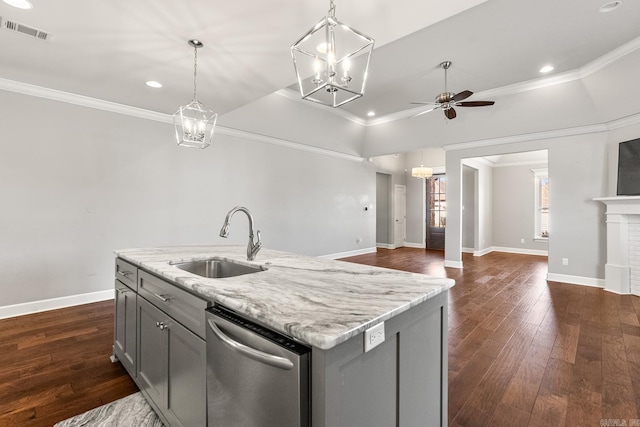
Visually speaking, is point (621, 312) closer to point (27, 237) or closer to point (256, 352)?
point (256, 352)

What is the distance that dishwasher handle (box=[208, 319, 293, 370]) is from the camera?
833 mm

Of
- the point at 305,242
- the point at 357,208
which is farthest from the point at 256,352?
the point at 357,208

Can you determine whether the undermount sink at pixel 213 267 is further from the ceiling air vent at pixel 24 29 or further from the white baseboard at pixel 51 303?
the white baseboard at pixel 51 303

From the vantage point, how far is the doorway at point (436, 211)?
351 inches

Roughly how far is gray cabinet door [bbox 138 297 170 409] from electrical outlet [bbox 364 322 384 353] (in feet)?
3.64

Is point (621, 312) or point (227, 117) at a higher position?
point (227, 117)

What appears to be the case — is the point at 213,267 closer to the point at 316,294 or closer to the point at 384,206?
the point at 316,294

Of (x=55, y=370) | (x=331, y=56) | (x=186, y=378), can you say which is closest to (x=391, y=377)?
(x=186, y=378)

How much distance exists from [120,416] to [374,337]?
5.78ft

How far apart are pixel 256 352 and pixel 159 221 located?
394 centimetres

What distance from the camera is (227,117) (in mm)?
4766

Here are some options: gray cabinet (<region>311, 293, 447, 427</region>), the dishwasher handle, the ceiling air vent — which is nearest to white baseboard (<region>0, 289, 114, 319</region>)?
the ceiling air vent

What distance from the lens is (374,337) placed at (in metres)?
0.90

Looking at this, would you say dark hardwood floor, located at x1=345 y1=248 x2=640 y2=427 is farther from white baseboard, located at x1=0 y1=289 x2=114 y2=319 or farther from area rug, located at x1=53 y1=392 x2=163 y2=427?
white baseboard, located at x1=0 y1=289 x2=114 y2=319
